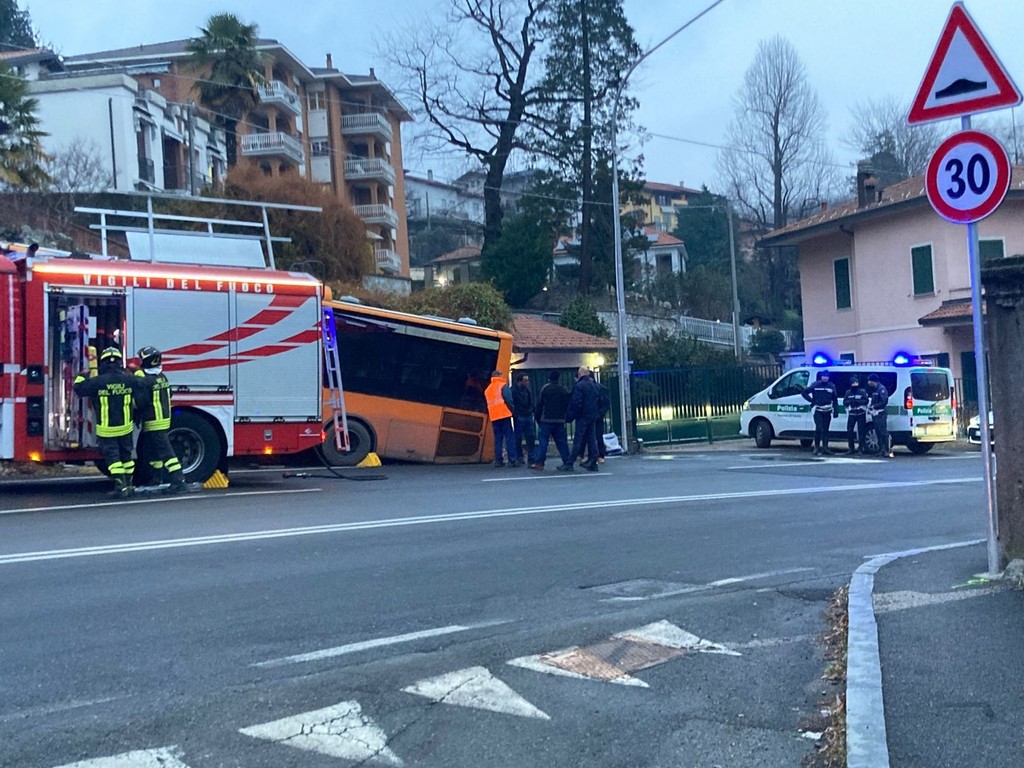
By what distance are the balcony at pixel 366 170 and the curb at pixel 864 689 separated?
176 feet

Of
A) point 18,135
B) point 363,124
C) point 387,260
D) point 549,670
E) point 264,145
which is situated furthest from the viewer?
point 363,124

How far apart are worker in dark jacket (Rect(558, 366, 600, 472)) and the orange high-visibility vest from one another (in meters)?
1.00

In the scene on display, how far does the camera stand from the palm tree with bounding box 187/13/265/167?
41.0 metres

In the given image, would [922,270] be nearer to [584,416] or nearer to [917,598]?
[584,416]

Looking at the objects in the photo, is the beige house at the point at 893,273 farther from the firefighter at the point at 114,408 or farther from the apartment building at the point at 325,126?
the firefighter at the point at 114,408

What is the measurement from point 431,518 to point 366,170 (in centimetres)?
4965

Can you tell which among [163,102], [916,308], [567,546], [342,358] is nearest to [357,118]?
[163,102]

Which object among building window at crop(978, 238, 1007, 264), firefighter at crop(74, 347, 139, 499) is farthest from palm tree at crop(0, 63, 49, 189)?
building window at crop(978, 238, 1007, 264)

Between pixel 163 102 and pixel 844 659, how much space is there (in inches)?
1733

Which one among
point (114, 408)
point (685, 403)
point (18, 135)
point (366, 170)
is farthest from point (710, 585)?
point (366, 170)

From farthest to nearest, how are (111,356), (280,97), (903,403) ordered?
1. (280,97)
2. (903,403)
3. (111,356)

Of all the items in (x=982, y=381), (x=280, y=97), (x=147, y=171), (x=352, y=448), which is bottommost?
(x=352, y=448)

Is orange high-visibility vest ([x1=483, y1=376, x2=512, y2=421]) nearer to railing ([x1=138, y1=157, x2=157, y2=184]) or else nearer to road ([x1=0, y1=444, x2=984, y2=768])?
road ([x1=0, y1=444, x2=984, y2=768])

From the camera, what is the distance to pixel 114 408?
42.4 feet
